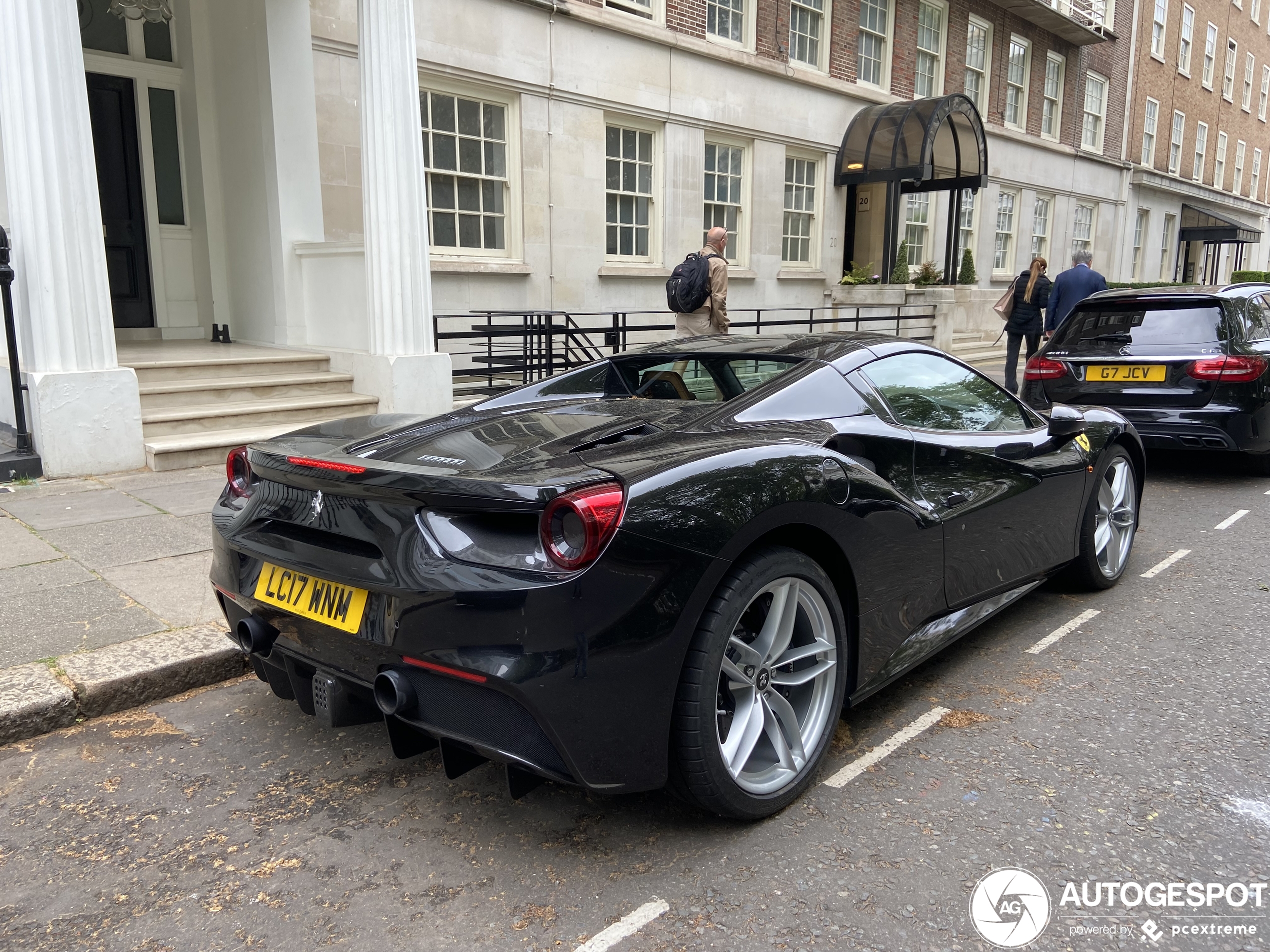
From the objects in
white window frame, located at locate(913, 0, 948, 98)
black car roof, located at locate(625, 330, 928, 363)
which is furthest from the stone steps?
white window frame, located at locate(913, 0, 948, 98)

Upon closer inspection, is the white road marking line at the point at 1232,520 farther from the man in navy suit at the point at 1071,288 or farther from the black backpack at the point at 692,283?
the man in navy suit at the point at 1071,288

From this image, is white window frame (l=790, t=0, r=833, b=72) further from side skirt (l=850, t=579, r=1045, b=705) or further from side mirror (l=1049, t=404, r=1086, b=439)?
side skirt (l=850, t=579, r=1045, b=705)

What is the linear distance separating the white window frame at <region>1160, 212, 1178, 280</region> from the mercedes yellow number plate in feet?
85.8

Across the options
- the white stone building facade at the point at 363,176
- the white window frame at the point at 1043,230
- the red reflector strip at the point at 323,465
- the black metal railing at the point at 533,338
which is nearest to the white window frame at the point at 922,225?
the white stone building facade at the point at 363,176

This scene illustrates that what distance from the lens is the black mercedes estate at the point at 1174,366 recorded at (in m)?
7.31

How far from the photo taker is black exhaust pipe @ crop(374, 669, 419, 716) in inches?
95.8

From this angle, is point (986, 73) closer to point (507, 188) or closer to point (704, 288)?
point (507, 188)

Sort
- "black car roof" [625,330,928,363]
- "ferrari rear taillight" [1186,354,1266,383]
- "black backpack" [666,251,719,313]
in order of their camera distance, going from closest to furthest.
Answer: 1. "black car roof" [625,330,928,363]
2. "ferrari rear taillight" [1186,354,1266,383]
3. "black backpack" [666,251,719,313]

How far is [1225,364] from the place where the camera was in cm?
727

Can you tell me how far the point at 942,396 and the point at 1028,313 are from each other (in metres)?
9.39

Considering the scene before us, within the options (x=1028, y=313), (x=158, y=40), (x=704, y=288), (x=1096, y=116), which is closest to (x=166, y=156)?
(x=158, y=40)

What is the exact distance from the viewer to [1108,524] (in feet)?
16.1

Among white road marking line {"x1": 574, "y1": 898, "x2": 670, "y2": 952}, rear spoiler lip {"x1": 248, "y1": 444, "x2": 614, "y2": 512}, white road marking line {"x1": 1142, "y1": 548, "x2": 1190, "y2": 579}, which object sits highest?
rear spoiler lip {"x1": 248, "y1": 444, "x2": 614, "y2": 512}

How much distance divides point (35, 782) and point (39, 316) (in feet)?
15.8
